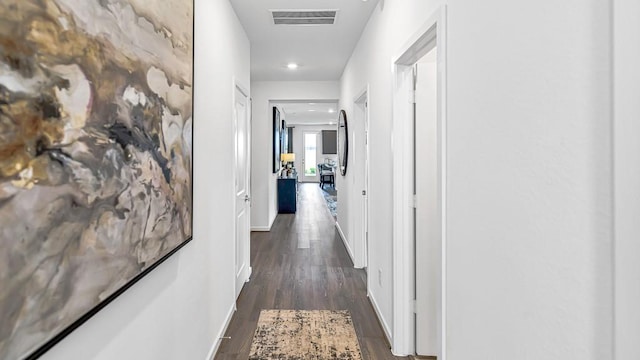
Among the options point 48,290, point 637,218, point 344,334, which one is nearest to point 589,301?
point 637,218

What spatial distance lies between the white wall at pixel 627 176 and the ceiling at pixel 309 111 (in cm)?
606

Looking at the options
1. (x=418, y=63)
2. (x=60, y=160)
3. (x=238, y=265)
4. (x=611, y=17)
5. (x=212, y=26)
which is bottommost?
(x=238, y=265)

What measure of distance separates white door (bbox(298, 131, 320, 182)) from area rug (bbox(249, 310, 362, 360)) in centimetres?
1341

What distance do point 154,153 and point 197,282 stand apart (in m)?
0.97

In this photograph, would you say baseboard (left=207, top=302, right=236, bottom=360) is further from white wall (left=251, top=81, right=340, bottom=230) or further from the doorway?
the doorway

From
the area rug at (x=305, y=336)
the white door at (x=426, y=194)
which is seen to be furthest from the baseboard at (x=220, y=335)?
the white door at (x=426, y=194)

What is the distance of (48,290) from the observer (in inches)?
31.9

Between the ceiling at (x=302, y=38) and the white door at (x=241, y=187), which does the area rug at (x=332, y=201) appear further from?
the white door at (x=241, y=187)

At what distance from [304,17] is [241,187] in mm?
1708

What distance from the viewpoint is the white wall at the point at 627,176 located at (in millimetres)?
677

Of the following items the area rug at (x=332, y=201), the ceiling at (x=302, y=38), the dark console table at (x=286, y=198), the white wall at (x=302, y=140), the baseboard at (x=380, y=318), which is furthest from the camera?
the white wall at (x=302, y=140)

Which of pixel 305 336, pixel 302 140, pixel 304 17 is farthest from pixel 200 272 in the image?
pixel 302 140

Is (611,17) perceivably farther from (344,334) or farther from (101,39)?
(344,334)

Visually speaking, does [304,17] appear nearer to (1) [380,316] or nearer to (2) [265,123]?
(1) [380,316]
